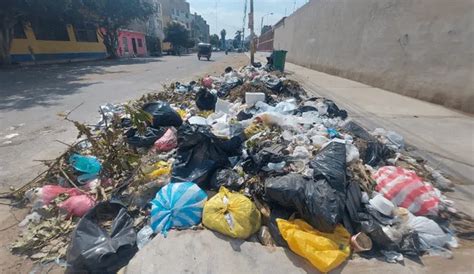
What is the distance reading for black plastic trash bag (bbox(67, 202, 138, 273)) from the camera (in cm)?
163

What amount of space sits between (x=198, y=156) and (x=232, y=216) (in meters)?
0.86

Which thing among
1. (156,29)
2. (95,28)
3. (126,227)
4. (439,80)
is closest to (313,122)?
(126,227)

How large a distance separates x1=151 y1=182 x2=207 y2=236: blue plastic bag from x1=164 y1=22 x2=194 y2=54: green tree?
152 feet

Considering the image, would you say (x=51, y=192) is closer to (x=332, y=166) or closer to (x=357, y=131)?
(x=332, y=166)

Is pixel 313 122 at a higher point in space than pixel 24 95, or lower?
higher

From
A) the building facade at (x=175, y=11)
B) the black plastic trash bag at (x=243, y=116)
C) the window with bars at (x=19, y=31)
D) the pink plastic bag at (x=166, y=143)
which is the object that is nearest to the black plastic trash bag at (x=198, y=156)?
the pink plastic bag at (x=166, y=143)

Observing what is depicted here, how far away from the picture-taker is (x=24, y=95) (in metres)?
7.10

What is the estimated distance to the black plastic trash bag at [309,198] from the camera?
1.79 metres

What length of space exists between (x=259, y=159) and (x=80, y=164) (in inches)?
78.3

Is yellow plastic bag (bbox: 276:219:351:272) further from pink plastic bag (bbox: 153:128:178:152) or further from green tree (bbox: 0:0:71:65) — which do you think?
green tree (bbox: 0:0:71:65)

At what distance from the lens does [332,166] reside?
7.11 feet

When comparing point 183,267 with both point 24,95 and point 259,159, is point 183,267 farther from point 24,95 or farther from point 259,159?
point 24,95

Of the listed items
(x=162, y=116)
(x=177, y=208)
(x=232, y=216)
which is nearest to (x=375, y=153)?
(x=232, y=216)

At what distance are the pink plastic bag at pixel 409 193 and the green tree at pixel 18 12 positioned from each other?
1776cm
